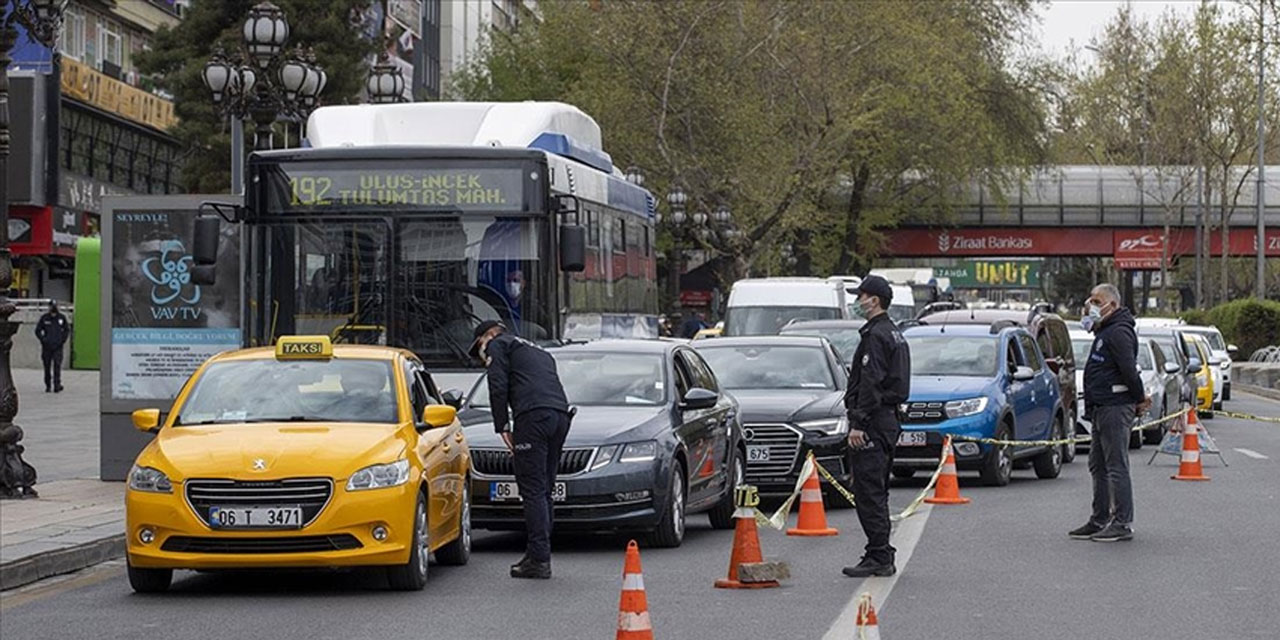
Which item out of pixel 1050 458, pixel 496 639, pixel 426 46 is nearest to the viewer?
pixel 496 639

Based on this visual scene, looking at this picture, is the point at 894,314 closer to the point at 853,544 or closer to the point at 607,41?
the point at 607,41

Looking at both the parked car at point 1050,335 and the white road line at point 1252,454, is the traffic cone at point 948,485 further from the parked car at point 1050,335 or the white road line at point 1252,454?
the white road line at point 1252,454

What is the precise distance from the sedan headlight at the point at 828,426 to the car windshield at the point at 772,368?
1.12m

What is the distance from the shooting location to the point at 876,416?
14.5 m

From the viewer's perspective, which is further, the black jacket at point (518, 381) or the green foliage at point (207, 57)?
the green foliage at point (207, 57)

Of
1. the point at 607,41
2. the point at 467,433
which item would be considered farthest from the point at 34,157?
the point at 467,433

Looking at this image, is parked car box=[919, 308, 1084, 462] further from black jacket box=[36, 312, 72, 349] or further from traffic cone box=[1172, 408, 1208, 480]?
black jacket box=[36, 312, 72, 349]

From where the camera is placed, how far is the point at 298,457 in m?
13.4

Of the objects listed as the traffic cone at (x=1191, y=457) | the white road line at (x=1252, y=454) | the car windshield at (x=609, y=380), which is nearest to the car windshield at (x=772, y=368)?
the car windshield at (x=609, y=380)

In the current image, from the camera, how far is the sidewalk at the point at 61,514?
14.8 metres

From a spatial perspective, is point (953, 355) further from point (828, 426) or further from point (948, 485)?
point (828, 426)

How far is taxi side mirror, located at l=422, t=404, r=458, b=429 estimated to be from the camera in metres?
14.3

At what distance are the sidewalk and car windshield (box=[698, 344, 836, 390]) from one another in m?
5.64

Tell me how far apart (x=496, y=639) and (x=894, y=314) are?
47643 millimetres
